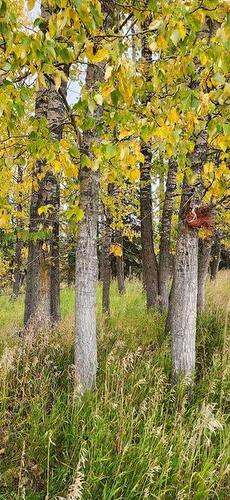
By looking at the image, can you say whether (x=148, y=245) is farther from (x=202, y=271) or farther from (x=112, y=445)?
(x=112, y=445)

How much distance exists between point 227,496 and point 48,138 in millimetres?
3119

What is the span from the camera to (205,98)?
3.00m

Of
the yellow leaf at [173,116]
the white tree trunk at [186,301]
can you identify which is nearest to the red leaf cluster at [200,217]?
the white tree trunk at [186,301]

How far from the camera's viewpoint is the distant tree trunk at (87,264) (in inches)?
167

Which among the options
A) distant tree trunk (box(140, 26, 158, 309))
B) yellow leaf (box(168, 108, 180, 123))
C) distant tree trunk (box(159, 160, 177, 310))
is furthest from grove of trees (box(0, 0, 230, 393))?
distant tree trunk (box(140, 26, 158, 309))

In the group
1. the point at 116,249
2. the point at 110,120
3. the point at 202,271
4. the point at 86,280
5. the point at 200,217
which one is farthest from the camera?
the point at 202,271

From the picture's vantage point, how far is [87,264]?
4297 millimetres

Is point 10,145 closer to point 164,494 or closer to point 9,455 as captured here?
point 9,455

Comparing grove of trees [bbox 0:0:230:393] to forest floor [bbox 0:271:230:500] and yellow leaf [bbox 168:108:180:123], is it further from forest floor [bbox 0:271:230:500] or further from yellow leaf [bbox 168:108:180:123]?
forest floor [bbox 0:271:230:500]

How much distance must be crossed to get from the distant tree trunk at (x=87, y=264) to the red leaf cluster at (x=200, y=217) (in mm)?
1086

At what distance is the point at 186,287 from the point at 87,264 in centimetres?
120

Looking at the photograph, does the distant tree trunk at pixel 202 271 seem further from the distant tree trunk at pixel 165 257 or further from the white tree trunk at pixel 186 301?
the white tree trunk at pixel 186 301

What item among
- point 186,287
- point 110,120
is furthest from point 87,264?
point 110,120

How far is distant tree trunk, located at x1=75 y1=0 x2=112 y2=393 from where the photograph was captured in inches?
167
